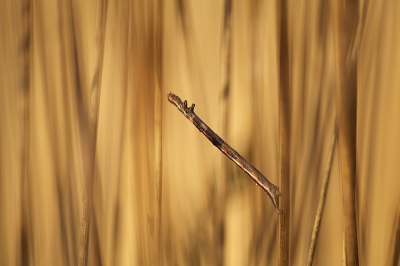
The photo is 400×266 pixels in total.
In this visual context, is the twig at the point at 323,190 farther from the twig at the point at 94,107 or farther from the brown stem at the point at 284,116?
the twig at the point at 94,107

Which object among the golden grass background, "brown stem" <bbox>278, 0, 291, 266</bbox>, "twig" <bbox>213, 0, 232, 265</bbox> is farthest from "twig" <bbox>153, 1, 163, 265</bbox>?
"brown stem" <bbox>278, 0, 291, 266</bbox>

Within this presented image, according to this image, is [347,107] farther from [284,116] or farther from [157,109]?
[157,109]

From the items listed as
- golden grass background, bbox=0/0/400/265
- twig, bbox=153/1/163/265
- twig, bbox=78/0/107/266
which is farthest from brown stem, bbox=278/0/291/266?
twig, bbox=78/0/107/266

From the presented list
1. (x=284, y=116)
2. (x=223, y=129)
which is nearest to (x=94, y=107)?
(x=223, y=129)

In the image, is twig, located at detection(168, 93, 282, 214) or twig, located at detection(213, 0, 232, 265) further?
twig, located at detection(213, 0, 232, 265)

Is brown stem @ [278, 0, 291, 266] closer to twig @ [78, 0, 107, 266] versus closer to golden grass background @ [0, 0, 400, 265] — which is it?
golden grass background @ [0, 0, 400, 265]

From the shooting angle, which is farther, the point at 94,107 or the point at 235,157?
the point at 94,107

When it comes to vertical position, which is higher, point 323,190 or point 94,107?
point 94,107

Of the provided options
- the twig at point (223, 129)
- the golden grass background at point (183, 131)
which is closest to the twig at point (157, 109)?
the golden grass background at point (183, 131)
